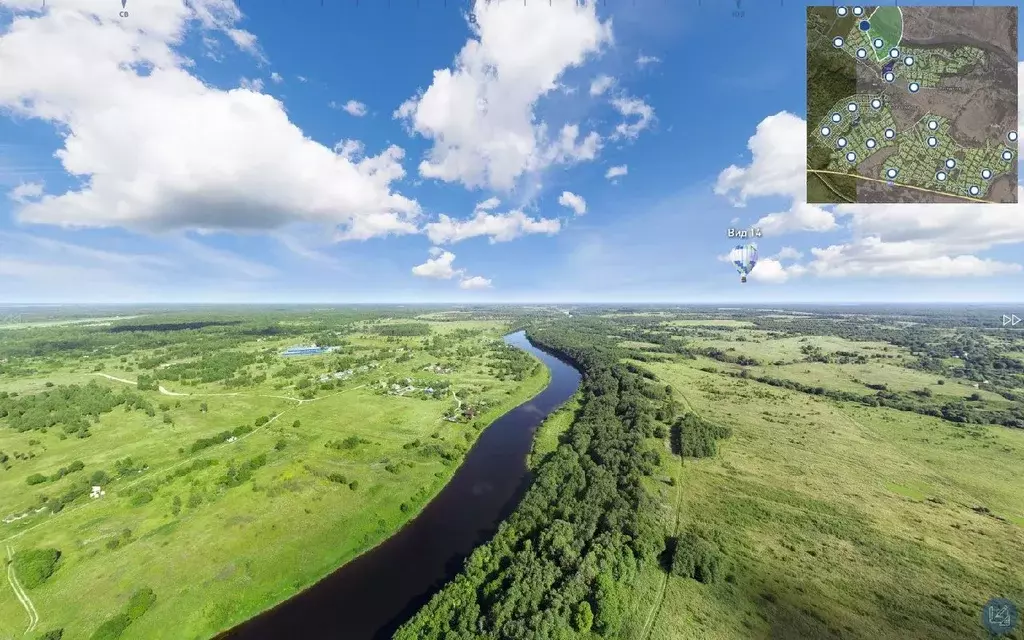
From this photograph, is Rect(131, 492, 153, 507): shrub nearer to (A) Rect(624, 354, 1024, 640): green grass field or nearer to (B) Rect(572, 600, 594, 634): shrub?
(B) Rect(572, 600, 594, 634): shrub

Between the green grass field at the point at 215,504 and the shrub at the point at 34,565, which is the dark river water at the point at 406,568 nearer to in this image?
the green grass field at the point at 215,504

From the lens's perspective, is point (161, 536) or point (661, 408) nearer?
point (161, 536)

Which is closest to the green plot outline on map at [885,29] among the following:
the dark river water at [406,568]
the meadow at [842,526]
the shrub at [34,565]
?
the meadow at [842,526]

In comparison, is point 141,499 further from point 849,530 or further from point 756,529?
point 849,530

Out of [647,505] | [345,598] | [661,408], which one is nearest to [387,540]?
[345,598]

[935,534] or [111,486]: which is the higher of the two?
[111,486]

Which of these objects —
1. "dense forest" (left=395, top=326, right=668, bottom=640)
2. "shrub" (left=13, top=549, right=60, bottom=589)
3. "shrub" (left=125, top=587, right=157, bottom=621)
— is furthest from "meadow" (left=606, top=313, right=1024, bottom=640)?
"shrub" (left=13, top=549, right=60, bottom=589)

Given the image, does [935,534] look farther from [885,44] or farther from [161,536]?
[161,536]
